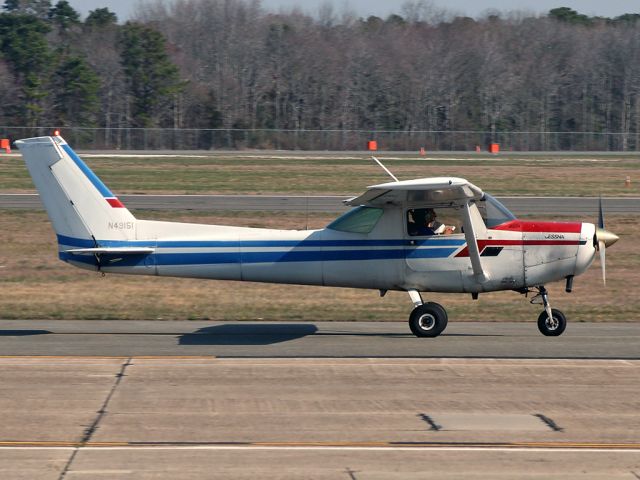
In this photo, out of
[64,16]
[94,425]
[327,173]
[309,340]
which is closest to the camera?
[94,425]

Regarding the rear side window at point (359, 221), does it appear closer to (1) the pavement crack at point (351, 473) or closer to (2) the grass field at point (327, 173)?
(1) the pavement crack at point (351, 473)

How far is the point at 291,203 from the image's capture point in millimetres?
34219

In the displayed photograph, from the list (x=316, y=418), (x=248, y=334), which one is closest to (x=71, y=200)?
(x=248, y=334)

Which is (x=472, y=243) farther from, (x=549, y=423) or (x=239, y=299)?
(x=239, y=299)

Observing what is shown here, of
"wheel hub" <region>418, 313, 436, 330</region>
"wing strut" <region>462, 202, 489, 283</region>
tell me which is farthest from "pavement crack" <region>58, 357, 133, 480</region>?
"wing strut" <region>462, 202, 489, 283</region>

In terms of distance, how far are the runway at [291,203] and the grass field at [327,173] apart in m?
2.04

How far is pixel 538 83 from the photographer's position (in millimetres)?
85938

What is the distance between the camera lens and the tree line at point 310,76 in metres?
75.4

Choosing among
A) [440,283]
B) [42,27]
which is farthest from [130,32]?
[440,283]

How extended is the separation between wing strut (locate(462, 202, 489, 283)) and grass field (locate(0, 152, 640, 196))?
23.2m

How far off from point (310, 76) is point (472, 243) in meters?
70.5

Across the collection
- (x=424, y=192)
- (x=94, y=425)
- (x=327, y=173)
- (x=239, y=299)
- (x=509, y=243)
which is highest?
(x=424, y=192)

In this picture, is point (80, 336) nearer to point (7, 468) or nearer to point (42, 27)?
point (7, 468)

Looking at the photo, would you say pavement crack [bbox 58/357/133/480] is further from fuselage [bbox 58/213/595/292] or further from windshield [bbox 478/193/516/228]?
windshield [bbox 478/193/516/228]
